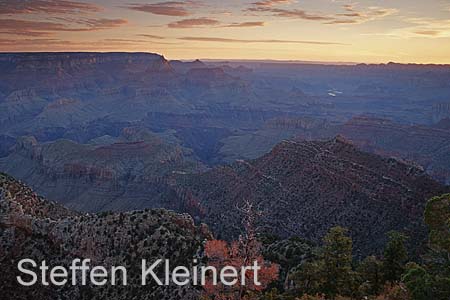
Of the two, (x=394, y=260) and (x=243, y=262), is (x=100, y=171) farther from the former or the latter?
(x=243, y=262)

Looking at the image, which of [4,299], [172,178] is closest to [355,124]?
[172,178]

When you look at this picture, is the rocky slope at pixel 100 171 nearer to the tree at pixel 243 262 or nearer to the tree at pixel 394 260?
the tree at pixel 394 260

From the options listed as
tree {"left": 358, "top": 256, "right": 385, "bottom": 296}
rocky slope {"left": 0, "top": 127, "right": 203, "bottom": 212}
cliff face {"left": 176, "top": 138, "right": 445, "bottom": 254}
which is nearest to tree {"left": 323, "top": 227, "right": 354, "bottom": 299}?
tree {"left": 358, "top": 256, "right": 385, "bottom": 296}

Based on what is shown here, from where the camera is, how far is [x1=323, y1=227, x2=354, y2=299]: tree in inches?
1131

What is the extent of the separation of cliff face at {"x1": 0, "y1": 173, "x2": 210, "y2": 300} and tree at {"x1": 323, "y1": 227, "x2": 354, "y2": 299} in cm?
1020

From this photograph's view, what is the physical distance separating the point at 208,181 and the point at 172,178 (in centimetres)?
1658

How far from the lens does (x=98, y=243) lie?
39.3m

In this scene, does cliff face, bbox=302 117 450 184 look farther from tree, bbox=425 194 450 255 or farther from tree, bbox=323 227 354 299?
tree, bbox=425 194 450 255

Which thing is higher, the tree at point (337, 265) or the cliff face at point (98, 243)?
the tree at point (337, 265)

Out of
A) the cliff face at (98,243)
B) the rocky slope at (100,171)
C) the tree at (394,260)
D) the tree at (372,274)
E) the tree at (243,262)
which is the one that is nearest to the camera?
the tree at (243,262)

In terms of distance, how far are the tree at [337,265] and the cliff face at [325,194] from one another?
61.8 ft

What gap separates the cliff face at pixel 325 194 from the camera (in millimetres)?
54938

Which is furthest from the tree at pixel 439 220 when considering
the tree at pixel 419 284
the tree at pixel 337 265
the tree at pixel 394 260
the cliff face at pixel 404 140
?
the cliff face at pixel 404 140

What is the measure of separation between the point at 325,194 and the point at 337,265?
3609 centimetres
